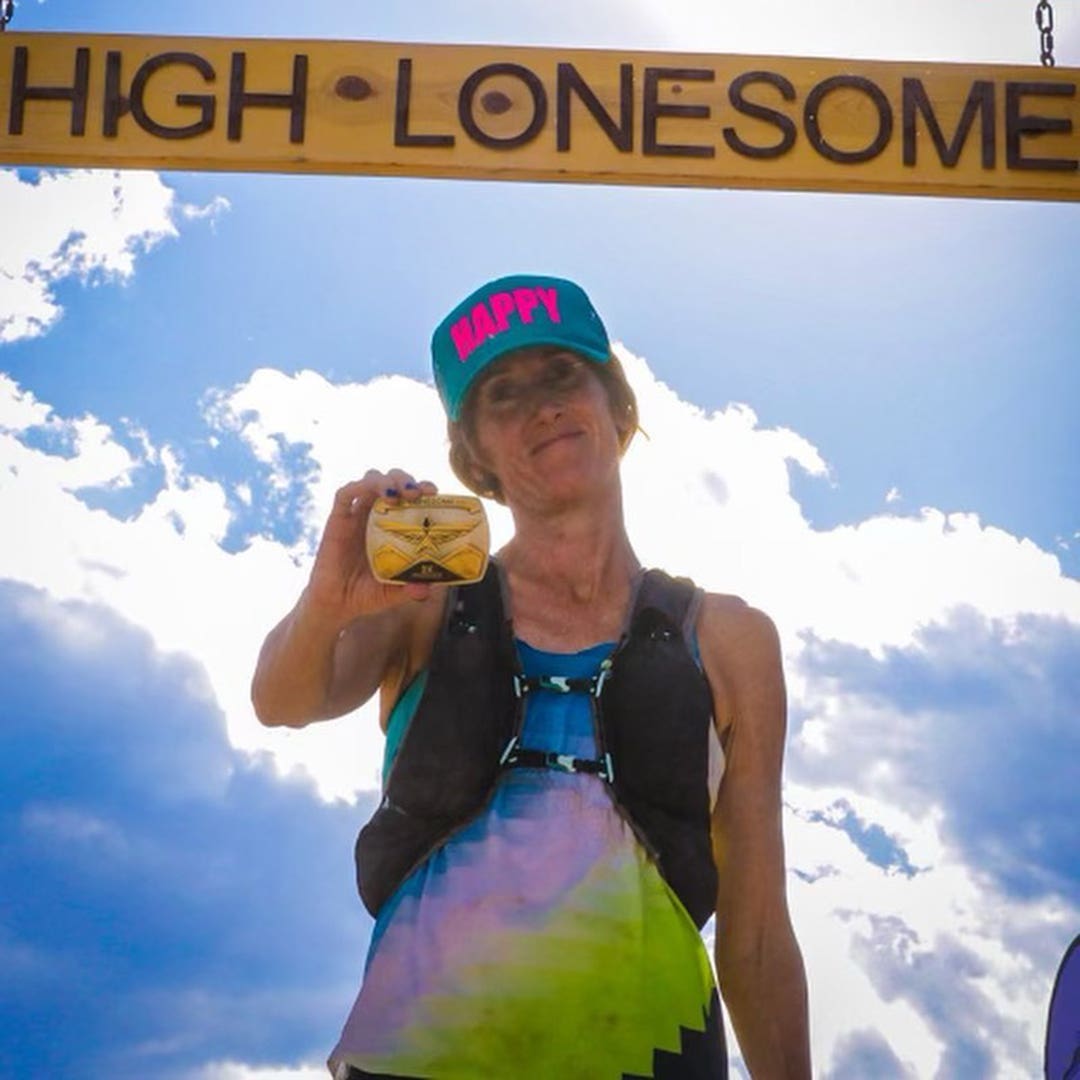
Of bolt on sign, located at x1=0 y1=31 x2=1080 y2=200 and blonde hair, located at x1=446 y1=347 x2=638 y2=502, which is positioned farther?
bolt on sign, located at x1=0 y1=31 x2=1080 y2=200

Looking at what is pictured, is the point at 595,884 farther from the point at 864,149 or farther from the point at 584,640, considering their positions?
the point at 864,149

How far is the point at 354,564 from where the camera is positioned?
109 inches

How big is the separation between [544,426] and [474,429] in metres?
0.16

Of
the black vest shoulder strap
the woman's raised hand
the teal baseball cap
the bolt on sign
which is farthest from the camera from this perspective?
the bolt on sign

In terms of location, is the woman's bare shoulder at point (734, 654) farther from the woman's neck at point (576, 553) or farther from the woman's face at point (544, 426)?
the woman's face at point (544, 426)

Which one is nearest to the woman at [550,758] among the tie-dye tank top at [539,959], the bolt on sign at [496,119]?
the tie-dye tank top at [539,959]

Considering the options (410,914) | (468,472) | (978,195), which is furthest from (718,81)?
(410,914)

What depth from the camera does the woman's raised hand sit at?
9.05 ft

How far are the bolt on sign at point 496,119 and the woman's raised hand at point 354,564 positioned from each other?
1246 mm

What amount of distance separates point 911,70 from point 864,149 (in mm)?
254

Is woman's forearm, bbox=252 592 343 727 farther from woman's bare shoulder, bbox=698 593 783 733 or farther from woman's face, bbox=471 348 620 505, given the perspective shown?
woman's bare shoulder, bbox=698 593 783 733

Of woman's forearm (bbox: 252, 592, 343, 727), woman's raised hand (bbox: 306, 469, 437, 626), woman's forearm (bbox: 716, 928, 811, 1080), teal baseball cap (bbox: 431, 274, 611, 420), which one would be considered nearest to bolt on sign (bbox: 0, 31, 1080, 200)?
teal baseball cap (bbox: 431, 274, 611, 420)

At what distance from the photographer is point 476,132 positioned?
375cm

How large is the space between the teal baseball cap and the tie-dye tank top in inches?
30.2
